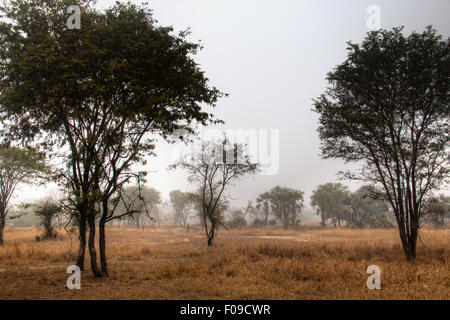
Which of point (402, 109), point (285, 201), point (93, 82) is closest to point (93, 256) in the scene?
point (93, 82)

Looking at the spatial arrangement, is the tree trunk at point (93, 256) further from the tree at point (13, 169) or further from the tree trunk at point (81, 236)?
the tree at point (13, 169)

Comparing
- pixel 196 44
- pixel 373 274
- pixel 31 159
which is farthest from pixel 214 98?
pixel 31 159

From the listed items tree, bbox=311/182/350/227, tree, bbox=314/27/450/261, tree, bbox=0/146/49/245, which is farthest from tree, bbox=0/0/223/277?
tree, bbox=311/182/350/227

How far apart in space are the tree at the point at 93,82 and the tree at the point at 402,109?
1012cm

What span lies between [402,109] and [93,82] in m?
16.4

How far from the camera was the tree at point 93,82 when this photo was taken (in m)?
9.89

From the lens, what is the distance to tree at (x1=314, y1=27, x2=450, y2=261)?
14992 millimetres

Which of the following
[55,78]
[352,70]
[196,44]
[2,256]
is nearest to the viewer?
[55,78]

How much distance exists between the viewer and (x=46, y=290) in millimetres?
8797

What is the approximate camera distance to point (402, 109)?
1559 cm

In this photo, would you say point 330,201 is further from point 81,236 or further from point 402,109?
point 81,236

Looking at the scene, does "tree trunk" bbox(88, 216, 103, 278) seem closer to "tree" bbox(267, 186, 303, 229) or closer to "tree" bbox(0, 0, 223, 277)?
"tree" bbox(0, 0, 223, 277)
